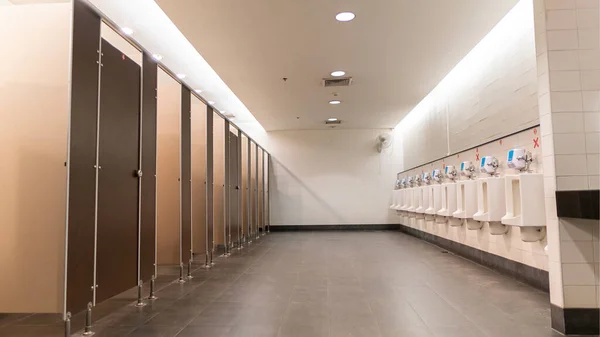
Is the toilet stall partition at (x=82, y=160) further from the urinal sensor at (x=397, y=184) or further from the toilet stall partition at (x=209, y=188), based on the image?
the urinal sensor at (x=397, y=184)

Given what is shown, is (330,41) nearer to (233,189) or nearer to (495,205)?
(495,205)

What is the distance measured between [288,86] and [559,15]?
4007 millimetres

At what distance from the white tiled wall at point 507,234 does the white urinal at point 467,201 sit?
18cm

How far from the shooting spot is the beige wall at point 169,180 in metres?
3.92

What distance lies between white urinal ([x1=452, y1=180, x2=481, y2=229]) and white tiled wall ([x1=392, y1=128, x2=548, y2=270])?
18 cm

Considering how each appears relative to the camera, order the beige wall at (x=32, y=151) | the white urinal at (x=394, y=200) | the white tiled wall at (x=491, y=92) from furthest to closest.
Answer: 1. the white urinal at (x=394, y=200)
2. the white tiled wall at (x=491, y=92)
3. the beige wall at (x=32, y=151)

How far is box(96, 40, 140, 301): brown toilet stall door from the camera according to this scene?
2533 mm

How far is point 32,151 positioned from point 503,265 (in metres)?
4.29

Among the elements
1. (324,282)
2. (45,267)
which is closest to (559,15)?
(324,282)

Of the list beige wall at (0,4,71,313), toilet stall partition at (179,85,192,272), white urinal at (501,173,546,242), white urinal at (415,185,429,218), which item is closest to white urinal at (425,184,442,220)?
white urinal at (415,185,429,218)

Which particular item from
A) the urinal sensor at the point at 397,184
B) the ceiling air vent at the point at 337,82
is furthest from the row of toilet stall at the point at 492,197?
the urinal sensor at the point at 397,184

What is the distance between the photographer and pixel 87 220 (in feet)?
7.66

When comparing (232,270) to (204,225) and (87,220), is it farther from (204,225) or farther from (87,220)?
(87,220)

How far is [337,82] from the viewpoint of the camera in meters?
5.74
